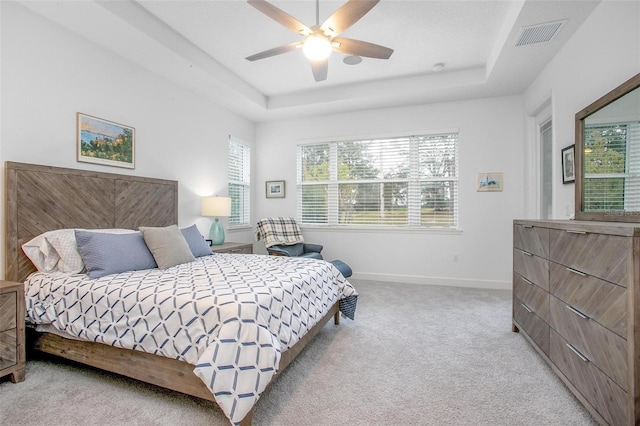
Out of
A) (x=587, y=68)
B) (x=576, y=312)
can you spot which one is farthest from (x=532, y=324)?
(x=587, y=68)

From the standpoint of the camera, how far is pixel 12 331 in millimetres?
1987

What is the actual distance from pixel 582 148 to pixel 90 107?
4.21 m

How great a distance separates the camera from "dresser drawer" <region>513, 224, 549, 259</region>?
2195 millimetres

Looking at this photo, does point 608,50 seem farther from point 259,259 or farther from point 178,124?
point 178,124

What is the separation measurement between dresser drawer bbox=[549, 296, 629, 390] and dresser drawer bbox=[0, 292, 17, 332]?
10.9 ft

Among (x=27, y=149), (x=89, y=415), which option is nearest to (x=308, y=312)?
(x=89, y=415)

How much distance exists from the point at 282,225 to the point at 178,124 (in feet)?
6.54

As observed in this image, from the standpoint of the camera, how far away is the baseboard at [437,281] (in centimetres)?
441

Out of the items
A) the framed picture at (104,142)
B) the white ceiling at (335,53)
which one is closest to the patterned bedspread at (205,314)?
the framed picture at (104,142)

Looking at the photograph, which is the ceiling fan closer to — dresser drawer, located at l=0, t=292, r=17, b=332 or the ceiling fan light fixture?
the ceiling fan light fixture

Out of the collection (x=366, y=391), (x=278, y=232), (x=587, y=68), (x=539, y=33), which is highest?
(x=539, y=33)

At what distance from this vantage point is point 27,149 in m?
2.48

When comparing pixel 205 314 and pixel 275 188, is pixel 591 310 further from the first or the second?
pixel 275 188

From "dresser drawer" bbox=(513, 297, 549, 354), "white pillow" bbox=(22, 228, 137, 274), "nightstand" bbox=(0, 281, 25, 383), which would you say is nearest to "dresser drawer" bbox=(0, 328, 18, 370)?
"nightstand" bbox=(0, 281, 25, 383)
